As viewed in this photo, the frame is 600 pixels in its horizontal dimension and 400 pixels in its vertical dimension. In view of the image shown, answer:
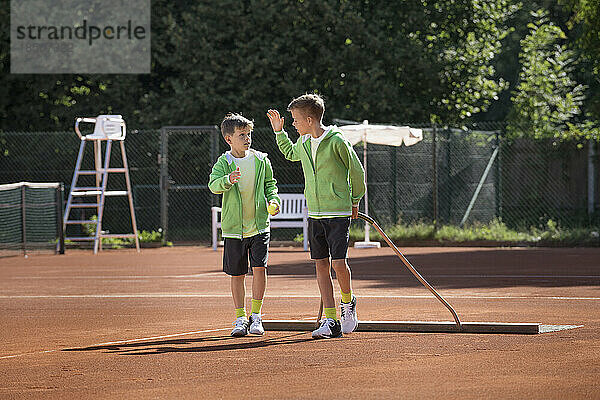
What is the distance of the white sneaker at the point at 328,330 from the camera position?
27.4 ft

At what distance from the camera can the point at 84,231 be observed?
25.8 m

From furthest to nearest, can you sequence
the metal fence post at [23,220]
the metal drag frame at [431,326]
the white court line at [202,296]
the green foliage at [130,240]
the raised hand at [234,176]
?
the green foliage at [130,240] → the metal fence post at [23,220] → the white court line at [202,296] → the raised hand at [234,176] → the metal drag frame at [431,326]

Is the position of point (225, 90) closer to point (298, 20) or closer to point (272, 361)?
point (298, 20)

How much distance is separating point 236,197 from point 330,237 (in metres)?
0.87

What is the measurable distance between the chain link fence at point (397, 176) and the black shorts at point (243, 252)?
15.2m

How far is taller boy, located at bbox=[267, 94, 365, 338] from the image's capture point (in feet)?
27.5

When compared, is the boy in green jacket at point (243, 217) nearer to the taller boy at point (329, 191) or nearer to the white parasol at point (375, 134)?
the taller boy at point (329, 191)

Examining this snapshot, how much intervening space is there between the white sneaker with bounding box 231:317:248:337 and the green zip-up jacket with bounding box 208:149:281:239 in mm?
633

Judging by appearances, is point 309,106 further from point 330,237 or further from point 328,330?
point 328,330

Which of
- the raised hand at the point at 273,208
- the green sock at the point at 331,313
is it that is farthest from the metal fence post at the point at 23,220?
the green sock at the point at 331,313

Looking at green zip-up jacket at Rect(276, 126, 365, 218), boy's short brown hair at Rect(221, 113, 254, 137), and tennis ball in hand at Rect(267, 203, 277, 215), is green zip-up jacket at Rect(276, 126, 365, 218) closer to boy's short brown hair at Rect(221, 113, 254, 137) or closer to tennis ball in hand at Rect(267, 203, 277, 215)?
tennis ball in hand at Rect(267, 203, 277, 215)

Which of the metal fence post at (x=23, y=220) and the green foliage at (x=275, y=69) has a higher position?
the green foliage at (x=275, y=69)

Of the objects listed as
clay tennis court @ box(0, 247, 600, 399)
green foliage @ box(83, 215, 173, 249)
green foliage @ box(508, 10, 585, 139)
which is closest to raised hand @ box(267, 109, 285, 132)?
clay tennis court @ box(0, 247, 600, 399)

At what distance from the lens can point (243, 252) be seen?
8.85 meters
